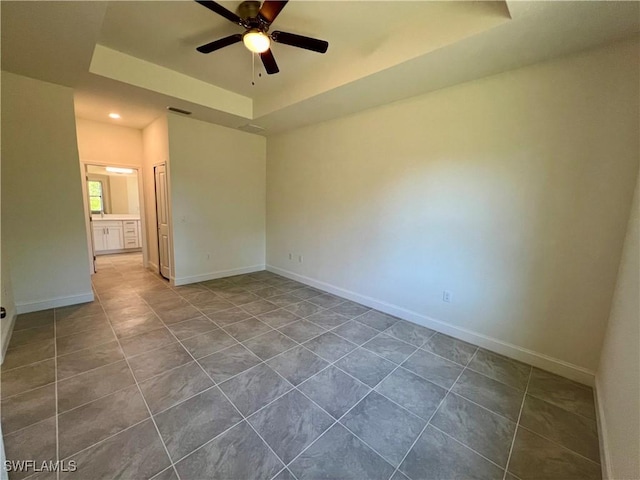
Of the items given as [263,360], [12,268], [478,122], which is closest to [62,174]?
[12,268]

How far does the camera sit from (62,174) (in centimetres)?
323

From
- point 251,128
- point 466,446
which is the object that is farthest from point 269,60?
point 466,446

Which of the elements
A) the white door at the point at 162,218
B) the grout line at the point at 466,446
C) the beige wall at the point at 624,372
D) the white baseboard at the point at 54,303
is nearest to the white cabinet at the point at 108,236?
the white door at the point at 162,218

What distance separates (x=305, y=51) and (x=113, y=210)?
7278mm

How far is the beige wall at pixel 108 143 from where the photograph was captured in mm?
4543

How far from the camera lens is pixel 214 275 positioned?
16.0 feet

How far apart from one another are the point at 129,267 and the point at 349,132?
5.23m

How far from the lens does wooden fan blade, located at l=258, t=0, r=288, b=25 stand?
70.7 inches

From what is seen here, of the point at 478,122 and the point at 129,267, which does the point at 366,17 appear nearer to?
the point at 478,122

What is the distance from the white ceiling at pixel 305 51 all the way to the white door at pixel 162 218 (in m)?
1.13

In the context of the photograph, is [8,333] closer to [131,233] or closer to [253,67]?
[253,67]

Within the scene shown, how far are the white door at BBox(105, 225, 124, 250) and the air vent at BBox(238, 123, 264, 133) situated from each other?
184 inches

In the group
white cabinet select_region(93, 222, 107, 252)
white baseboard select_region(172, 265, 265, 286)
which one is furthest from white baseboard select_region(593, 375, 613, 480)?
white cabinet select_region(93, 222, 107, 252)

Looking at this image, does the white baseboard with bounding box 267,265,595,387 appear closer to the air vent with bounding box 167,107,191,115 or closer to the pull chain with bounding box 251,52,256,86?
the pull chain with bounding box 251,52,256,86
